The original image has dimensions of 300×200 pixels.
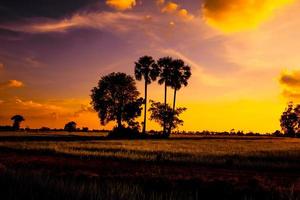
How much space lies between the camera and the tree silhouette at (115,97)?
87750 millimetres

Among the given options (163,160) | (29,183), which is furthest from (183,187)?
(163,160)

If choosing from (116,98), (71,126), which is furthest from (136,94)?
(71,126)

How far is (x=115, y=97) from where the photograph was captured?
89.0m

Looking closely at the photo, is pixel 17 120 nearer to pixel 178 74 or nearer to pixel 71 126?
pixel 71 126

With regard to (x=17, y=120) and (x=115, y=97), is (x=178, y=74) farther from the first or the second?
(x=17, y=120)

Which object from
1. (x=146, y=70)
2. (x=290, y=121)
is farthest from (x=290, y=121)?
(x=146, y=70)

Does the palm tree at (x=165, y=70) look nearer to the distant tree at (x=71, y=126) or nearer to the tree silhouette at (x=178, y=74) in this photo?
→ the tree silhouette at (x=178, y=74)

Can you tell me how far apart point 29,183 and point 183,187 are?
7322 millimetres

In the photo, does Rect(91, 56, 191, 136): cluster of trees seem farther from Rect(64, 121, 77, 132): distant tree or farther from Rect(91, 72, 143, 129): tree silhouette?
Rect(64, 121, 77, 132): distant tree

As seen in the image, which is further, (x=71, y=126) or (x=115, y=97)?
(x=71, y=126)

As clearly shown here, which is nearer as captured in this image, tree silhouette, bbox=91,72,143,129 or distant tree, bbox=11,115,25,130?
tree silhouette, bbox=91,72,143,129

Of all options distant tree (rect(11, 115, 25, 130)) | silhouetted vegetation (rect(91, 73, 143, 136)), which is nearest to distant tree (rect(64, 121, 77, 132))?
distant tree (rect(11, 115, 25, 130))

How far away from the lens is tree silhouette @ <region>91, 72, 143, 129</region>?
288 ft

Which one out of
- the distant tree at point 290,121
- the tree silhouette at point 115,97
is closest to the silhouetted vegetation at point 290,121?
the distant tree at point 290,121
